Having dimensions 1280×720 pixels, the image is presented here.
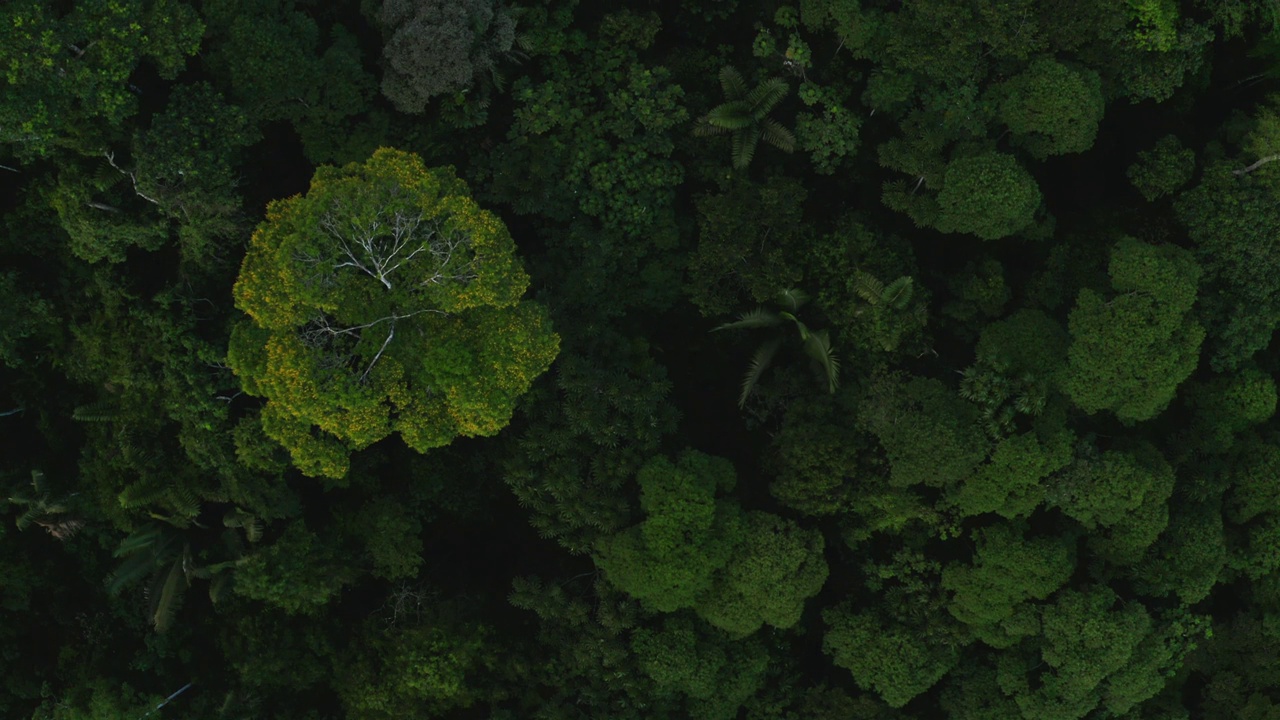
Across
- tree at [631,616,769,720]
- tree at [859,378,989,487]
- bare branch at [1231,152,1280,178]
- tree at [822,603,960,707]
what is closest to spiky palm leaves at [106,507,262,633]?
tree at [631,616,769,720]

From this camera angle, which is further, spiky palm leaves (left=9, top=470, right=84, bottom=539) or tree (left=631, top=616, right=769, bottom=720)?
spiky palm leaves (left=9, top=470, right=84, bottom=539)

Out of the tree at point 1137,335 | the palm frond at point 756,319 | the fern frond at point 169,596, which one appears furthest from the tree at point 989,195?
the fern frond at point 169,596

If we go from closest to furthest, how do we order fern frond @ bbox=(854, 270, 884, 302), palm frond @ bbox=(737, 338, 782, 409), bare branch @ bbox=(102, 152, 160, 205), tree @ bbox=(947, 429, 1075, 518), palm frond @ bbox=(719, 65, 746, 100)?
1. bare branch @ bbox=(102, 152, 160, 205)
2. tree @ bbox=(947, 429, 1075, 518)
3. fern frond @ bbox=(854, 270, 884, 302)
4. palm frond @ bbox=(719, 65, 746, 100)
5. palm frond @ bbox=(737, 338, 782, 409)

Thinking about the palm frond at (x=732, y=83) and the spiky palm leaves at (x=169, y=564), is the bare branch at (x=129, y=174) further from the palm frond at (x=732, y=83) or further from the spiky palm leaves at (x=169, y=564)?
the palm frond at (x=732, y=83)

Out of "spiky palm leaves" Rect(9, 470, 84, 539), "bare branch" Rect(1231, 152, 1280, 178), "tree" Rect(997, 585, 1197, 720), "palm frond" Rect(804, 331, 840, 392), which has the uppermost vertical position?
"bare branch" Rect(1231, 152, 1280, 178)

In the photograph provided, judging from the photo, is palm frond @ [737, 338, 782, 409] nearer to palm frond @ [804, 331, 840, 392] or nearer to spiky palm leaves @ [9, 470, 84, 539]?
palm frond @ [804, 331, 840, 392]

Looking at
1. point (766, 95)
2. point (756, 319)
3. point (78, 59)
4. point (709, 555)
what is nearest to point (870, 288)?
point (756, 319)

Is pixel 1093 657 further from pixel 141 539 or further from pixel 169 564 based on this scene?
pixel 141 539
